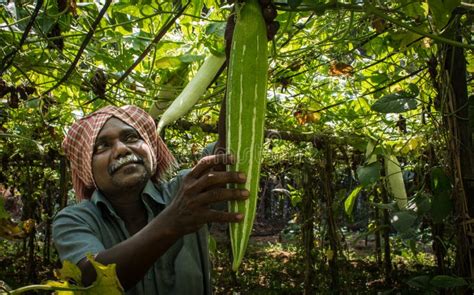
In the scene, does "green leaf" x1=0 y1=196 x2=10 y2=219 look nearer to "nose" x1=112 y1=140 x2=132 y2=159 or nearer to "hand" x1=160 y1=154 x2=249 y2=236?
"hand" x1=160 y1=154 x2=249 y2=236

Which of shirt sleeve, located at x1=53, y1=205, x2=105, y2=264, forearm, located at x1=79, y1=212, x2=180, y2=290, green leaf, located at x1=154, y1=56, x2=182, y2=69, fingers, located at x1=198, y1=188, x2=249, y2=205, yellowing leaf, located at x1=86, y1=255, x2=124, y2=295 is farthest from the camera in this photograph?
green leaf, located at x1=154, y1=56, x2=182, y2=69

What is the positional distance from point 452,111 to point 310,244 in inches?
160

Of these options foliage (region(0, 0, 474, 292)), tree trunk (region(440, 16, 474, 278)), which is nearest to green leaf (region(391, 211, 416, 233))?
foliage (region(0, 0, 474, 292))

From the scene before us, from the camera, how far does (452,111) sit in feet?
5.09

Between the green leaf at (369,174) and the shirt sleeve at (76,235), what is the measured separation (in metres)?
0.98

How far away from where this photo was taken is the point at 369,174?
6.54 ft

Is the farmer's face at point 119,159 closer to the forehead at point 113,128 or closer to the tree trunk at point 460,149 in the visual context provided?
the forehead at point 113,128

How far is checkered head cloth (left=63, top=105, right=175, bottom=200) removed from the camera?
1927 mm

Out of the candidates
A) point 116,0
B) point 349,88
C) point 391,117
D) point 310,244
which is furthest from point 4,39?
point 310,244

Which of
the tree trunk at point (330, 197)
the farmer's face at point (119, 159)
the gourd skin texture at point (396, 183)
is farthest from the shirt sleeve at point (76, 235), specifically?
the tree trunk at point (330, 197)

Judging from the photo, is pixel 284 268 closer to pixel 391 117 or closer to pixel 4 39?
pixel 391 117

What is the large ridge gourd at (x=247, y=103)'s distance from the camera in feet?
2.75

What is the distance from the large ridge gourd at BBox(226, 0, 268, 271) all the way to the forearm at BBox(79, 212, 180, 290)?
1.02 feet

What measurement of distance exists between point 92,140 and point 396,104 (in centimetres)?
106
